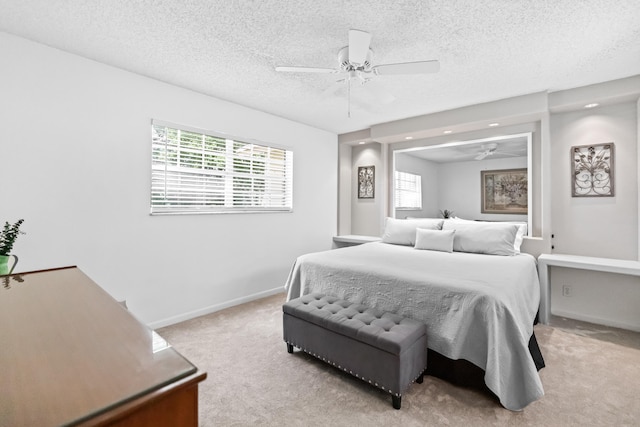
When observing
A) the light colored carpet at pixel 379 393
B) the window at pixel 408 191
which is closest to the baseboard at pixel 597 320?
the light colored carpet at pixel 379 393

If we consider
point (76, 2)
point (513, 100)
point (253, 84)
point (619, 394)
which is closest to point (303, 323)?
point (619, 394)

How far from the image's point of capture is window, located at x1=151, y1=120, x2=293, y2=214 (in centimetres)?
311

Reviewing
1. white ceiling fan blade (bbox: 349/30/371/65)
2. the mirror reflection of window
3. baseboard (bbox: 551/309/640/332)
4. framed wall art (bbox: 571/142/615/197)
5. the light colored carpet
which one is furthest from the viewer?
the mirror reflection of window

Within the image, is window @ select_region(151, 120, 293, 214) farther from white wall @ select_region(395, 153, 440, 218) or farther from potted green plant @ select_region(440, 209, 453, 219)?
potted green plant @ select_region(440, 209, 453, 219)

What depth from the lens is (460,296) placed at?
2049mm

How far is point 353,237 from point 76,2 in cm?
416

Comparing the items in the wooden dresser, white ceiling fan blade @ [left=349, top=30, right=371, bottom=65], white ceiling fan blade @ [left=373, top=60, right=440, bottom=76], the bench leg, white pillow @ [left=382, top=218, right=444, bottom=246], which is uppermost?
white ceiling fan blade @ [left=349, top=30, right=371, bottom=65]

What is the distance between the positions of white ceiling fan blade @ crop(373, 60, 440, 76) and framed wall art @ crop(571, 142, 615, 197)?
2350 millimetres

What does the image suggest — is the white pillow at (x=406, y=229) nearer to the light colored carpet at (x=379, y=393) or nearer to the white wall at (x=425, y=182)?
the white wall at (x=425, y=182)

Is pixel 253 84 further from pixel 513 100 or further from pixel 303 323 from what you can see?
pixel 513 100

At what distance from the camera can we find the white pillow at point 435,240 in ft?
11.5

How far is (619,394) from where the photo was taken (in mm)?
1998

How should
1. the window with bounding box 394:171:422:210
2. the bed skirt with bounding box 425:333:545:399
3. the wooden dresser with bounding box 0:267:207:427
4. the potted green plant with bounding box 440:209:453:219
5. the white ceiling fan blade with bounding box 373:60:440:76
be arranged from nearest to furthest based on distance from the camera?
the wooden dresser with bounding box 0:267:207:427 → the bed skirt with bounding box 425:333:545:399 → the white ceiling fan blade with bounding box 373:60:440:76 → the potted green plant with bounding box 440:209:453:219 → the window with bounding box 394:171:422:210

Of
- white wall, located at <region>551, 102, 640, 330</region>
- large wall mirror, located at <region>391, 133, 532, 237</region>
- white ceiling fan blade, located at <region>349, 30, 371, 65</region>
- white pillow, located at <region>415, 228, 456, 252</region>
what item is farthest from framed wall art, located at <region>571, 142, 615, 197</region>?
white ceiling fan blade, located at <region>349, 30, 371, 65</region>
